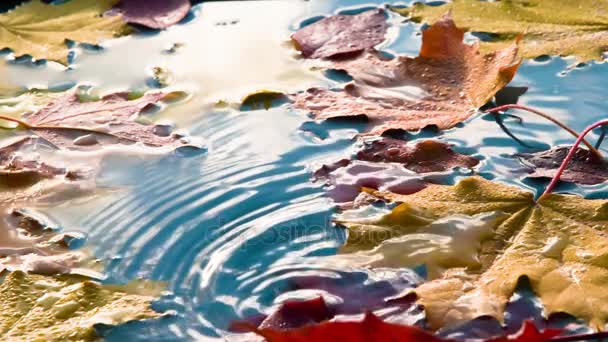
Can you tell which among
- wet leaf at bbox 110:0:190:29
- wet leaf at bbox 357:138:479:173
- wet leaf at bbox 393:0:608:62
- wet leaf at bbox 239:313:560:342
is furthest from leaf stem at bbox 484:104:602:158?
wet leaf at bbox 110:0:190:29

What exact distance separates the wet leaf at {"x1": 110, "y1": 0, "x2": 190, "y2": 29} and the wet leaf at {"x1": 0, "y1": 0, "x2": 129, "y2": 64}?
0.03 meters

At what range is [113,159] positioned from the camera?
152 centimetres

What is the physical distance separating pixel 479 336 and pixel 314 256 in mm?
282

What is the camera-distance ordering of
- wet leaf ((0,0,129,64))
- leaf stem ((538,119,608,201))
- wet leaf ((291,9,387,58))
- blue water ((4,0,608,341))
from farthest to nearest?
wet leaf ((0,0,129,64))
wet leaf ((291,9,387,58))
leaf stem ((538,119,608,201))
blue water ((4,0,608,341))

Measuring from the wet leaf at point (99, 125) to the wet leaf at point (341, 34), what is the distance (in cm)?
37

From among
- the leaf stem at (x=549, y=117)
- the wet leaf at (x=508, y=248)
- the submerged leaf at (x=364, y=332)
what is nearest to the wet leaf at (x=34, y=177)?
the wet leaf at (x=508, y=248)

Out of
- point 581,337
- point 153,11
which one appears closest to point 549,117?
point 581,337

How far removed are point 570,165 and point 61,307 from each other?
2.79ft

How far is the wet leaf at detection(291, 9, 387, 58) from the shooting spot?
1816mm

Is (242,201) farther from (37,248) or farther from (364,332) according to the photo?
(364,332)

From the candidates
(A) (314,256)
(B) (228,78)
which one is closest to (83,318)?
(A) (314,256)

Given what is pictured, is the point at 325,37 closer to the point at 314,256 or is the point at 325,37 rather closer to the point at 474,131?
the point at 474,131

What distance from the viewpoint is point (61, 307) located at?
45.1 inches

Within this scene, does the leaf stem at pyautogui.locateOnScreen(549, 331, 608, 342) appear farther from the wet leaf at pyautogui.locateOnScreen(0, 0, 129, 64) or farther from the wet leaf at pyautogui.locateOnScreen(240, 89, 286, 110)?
the wet leaf at pyautogui.locateOnScreen(0, 0, 129, 64)
